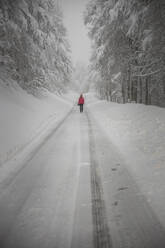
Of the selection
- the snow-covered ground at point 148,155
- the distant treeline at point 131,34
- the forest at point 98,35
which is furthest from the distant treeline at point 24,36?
the snow-covered ground at point 148,155

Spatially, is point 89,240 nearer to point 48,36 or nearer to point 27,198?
point 27,198

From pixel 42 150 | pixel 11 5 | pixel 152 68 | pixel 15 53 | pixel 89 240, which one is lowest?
pixel 89 240

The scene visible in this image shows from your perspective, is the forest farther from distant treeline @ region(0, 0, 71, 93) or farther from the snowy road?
the snowy road

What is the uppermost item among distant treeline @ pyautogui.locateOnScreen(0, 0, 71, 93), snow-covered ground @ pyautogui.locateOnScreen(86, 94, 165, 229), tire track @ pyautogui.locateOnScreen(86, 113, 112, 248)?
distant treeline @ pyautogui.locateOnScreen(0, 0, 71, 93)

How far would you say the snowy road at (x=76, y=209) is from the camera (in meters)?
2.09

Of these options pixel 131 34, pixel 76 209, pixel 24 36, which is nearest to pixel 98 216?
pixel 76 209

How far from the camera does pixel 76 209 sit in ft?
8.71

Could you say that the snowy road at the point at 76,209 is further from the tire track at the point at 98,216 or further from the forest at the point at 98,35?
the forest at the point at 98,35

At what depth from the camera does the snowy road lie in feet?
6.87

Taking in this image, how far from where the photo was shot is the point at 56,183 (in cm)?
345

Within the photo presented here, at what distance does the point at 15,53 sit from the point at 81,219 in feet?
34.3

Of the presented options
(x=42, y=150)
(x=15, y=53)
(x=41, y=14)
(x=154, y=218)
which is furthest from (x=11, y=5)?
(x=154, y=218)

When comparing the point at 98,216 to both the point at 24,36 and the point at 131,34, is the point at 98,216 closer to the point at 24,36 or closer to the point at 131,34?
the point at 24,36

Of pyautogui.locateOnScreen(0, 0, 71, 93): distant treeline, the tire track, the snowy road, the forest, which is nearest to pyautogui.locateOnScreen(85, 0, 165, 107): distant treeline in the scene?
the forest
